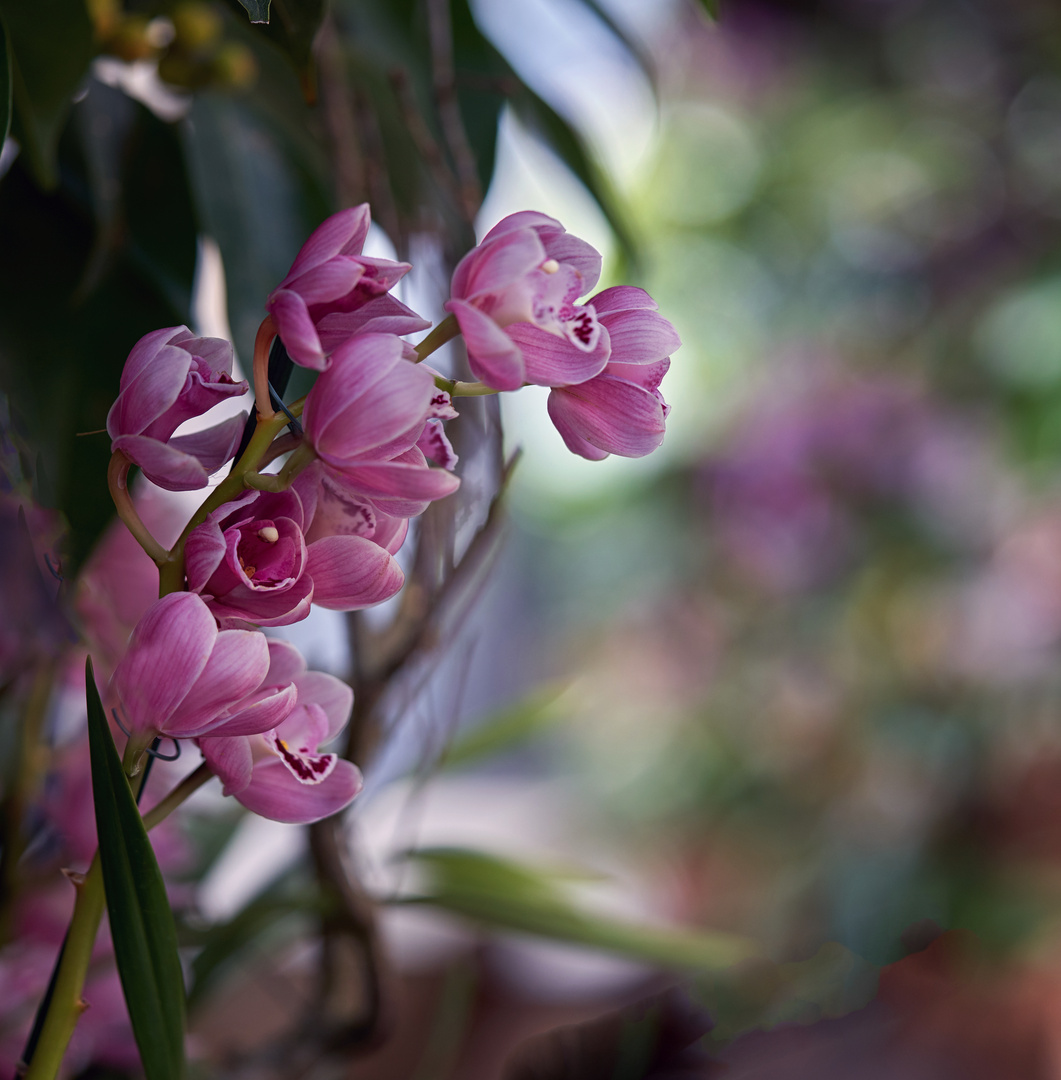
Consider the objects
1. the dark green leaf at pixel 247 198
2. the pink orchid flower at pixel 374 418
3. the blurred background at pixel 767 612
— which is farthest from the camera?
the blurred background at pixel 767 612

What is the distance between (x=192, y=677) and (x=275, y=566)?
0.02 m

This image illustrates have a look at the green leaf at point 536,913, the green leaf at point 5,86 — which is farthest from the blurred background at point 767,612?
the green leaf at point 5,86

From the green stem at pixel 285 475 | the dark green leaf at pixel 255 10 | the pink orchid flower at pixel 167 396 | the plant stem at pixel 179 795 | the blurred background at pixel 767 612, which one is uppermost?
the dark green leaf at pixel 255 10

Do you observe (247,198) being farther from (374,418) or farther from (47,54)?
(374,418)

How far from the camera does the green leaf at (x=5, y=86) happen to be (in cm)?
19

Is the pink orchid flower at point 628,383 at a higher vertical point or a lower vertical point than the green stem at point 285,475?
higher

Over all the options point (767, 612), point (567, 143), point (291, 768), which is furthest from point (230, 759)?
point (767, 612)

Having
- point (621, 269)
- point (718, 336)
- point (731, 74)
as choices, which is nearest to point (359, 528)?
point (621, 269)

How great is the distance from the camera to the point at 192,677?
0.13 metres

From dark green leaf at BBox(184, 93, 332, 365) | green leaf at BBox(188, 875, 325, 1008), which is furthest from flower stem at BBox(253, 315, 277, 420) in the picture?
green leaf at BBox(188, 875, 325, 1008)

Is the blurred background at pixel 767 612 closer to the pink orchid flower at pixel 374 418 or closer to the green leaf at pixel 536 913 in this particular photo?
the green leaf at pixel 536 913

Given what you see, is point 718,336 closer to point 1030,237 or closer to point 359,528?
point 1030,237

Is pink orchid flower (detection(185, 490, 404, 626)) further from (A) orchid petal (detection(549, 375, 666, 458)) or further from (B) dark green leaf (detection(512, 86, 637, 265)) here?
(B) dark green leaf (detection(512, 86, 637, 265))

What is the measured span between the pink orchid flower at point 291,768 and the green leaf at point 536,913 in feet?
0.63
